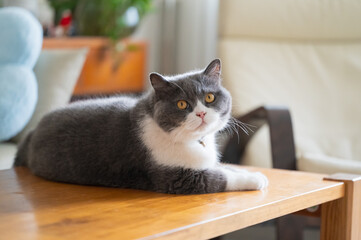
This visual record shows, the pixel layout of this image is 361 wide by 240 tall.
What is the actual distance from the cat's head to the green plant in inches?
75.1

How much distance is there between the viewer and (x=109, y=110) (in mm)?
1249

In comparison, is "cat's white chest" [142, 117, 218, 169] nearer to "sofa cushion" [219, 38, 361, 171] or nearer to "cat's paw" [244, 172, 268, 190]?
"cat's paw" [244, 172, 268, 190]

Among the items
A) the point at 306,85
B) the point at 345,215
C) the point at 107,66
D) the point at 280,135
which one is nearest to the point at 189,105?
the point at 345,215

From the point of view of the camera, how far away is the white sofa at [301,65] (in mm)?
2191

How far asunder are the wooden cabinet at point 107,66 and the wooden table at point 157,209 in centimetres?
160

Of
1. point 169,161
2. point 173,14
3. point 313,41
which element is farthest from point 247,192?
point 173,14

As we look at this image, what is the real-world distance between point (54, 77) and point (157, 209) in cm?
110

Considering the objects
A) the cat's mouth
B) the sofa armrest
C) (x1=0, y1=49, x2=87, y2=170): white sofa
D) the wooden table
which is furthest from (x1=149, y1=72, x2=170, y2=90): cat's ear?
(x1=0, y1=49, x2=87, y2=170): white sofa

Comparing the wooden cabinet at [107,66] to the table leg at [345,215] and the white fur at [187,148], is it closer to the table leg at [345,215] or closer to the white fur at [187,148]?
the white fur at [187,148]

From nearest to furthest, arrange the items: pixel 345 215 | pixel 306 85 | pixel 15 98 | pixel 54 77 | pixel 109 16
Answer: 1. pixel 345 215
2. pixel 15 98
3. pixel 54 77
4. pixel 306 85
5. pixel 109 16

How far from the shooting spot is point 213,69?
1.16 meters

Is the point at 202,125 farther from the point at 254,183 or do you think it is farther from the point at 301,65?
the point at 301,65

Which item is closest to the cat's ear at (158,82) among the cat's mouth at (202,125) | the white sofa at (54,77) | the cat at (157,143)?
the cat at (157,143)

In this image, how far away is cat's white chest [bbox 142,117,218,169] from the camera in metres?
1.13
